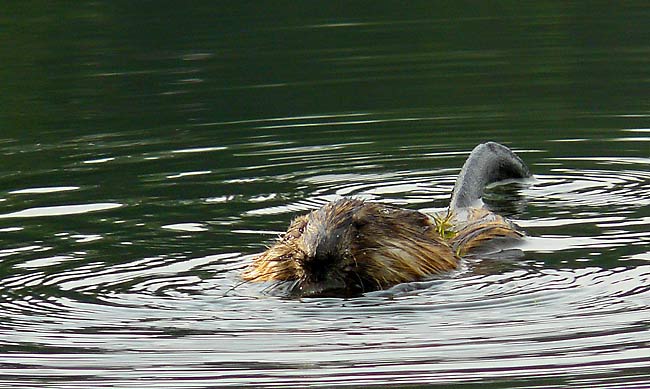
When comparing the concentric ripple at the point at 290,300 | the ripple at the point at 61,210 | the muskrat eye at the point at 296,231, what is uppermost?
the muskrat eye at the point at 296,231

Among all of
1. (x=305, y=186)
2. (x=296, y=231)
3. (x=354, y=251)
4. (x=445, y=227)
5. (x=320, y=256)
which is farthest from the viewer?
(x=305, y=186)

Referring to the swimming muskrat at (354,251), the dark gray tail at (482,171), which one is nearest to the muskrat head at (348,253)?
the swimming muskrat at (354,251)

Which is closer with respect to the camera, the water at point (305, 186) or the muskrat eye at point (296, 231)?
the water at point (305, 186)

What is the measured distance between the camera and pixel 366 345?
730cm

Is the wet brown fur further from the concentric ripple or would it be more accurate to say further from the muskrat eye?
the concentric ripple

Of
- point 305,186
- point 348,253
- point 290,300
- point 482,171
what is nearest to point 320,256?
point 348,253

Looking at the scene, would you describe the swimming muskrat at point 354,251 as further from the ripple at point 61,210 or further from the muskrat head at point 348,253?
the ripple at point 61,210

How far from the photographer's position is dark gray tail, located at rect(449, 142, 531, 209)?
10.4m

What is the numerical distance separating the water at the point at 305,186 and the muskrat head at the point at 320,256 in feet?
0.54

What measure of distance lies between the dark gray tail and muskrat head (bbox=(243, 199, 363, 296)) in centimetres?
203

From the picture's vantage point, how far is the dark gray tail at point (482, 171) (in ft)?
34.1

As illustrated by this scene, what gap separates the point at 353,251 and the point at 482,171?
2718 millimetres

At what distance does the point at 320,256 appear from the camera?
8.15 metres

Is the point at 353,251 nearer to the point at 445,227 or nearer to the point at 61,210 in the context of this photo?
the point at 445,227
